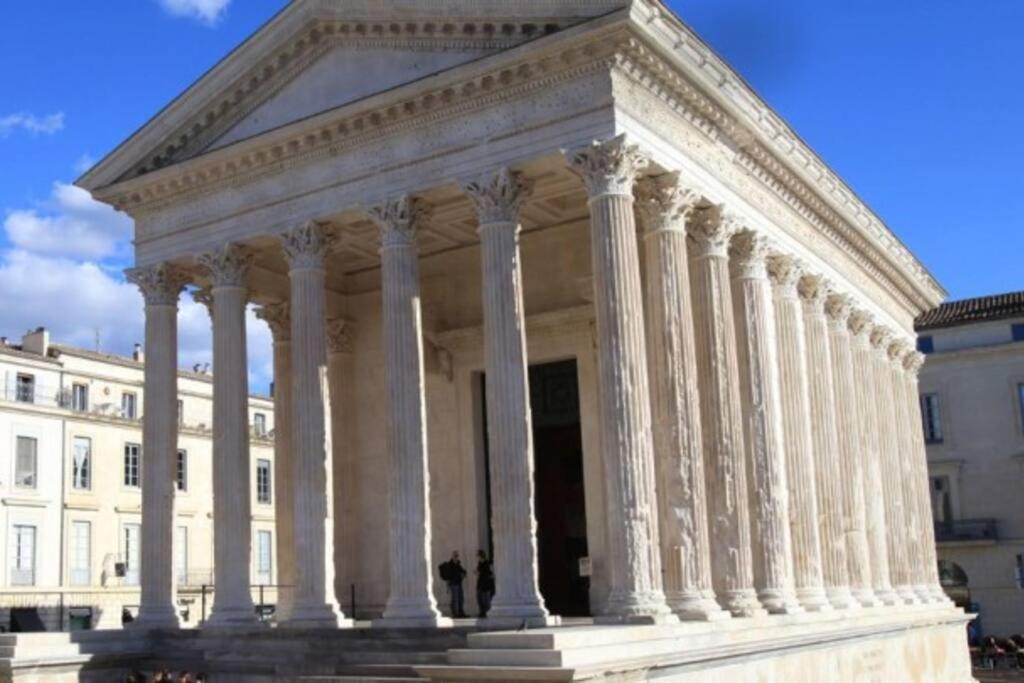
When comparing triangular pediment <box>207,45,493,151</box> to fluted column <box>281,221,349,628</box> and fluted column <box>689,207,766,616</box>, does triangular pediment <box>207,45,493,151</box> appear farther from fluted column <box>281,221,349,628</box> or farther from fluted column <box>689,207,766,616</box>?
fluted column <box>689,207,766,616</box>

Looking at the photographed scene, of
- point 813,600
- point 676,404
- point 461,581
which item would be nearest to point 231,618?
point 461,581

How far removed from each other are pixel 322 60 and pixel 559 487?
10.3 metres

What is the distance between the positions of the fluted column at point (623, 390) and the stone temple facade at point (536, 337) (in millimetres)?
45

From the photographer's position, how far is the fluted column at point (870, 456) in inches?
1124

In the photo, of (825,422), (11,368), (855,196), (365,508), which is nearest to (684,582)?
(825,422)

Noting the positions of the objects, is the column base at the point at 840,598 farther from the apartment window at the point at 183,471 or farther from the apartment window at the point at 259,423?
the apartment window at the point at 259,423

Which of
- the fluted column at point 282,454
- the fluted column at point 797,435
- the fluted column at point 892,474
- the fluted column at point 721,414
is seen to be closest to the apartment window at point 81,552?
the fluted column at point 282,454

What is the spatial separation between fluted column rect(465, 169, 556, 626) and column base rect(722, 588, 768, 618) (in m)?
3.32

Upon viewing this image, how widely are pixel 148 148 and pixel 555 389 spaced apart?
9.34 meters

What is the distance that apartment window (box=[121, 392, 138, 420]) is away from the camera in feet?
158

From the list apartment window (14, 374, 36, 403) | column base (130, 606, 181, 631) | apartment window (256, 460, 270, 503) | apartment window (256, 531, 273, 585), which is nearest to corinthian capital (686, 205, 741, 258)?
column base (130, 606, 181, 631)

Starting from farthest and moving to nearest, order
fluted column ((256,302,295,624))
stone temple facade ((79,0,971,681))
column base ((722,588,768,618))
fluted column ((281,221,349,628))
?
fluted column ((256,302,295,624))
fluted column ((281,221,349,628))
column base ((722,588,768,618))
stone temple facade ((79,0,971,681))

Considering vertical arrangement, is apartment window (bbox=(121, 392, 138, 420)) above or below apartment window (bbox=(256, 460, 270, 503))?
above

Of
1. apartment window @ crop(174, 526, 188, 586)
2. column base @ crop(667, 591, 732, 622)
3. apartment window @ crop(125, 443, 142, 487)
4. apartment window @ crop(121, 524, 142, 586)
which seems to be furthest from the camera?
apartment window @ crop(125, 443, 142, 487)
